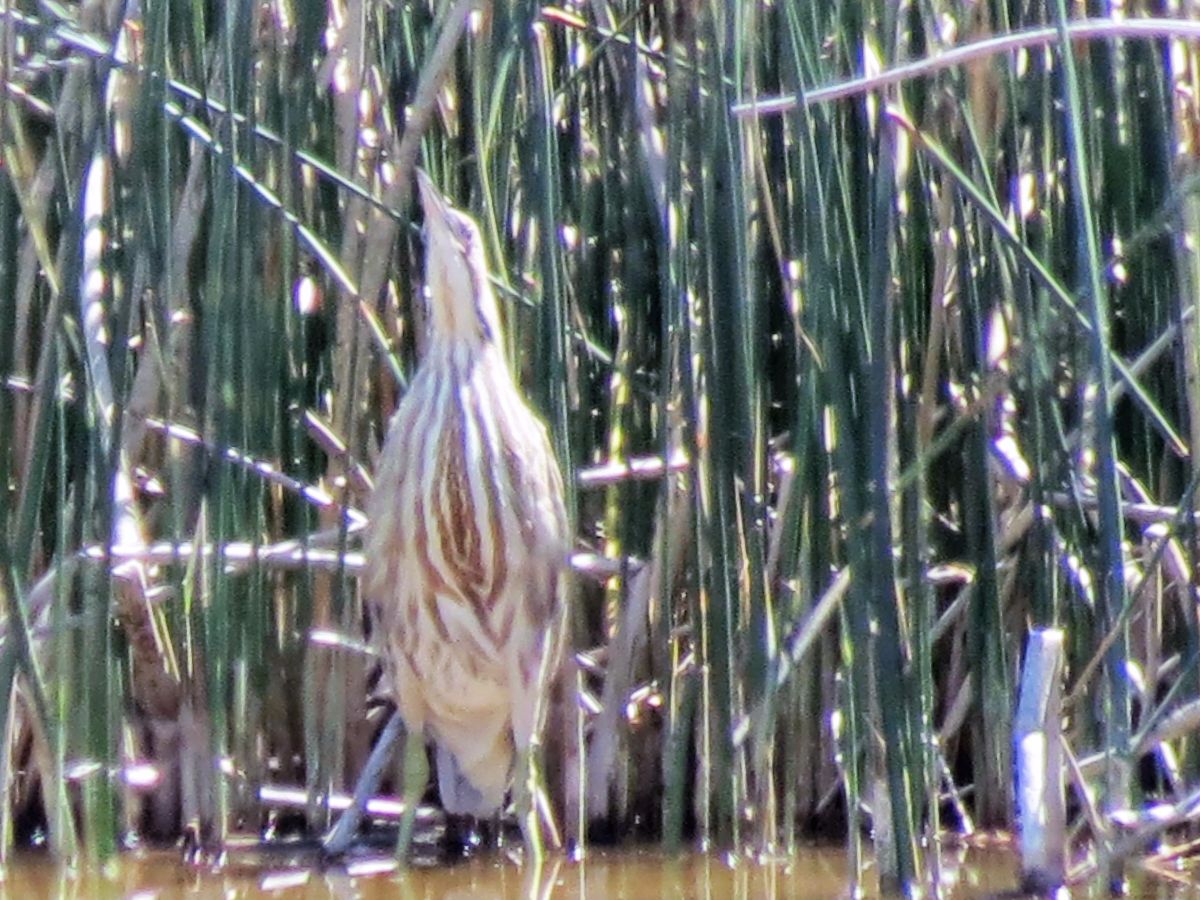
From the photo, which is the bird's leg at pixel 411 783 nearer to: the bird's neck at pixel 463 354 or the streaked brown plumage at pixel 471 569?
the streaked brown plumage at pixel 471 569

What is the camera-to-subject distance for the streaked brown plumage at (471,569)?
2951mm

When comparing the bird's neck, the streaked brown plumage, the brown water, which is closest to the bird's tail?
the streaked brown plumage

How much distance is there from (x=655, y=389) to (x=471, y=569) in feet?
1.20

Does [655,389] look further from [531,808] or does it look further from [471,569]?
[531,808]

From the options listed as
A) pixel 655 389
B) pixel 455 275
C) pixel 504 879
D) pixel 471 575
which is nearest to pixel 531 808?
pixel 504 879

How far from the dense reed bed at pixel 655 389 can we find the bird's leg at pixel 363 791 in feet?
0.14

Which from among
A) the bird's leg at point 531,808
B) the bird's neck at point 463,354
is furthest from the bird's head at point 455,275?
the bird's leg at point 531,808

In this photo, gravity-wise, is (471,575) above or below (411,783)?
above

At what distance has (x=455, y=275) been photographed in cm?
274

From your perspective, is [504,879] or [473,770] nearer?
[504,879]

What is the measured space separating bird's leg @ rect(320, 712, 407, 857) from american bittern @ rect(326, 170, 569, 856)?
59 mm

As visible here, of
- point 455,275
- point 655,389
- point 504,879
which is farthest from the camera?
point 655,389

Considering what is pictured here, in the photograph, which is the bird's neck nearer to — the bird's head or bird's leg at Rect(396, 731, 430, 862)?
the bird's head

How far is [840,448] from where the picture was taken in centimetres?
238
